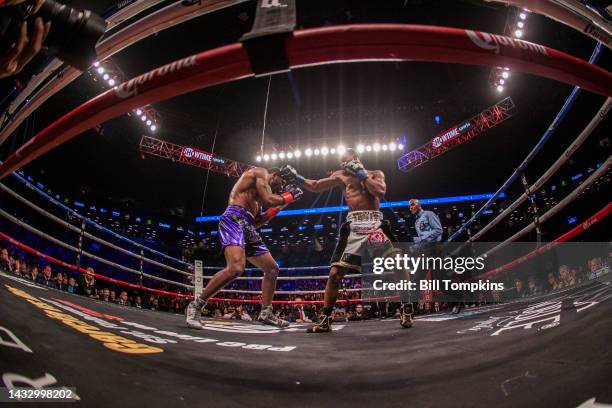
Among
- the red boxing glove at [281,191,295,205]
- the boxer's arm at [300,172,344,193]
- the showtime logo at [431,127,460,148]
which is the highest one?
the showtime logo at [431,127,460,148]

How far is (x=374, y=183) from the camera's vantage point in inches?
110

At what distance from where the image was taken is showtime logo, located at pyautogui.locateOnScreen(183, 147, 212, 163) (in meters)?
12.3

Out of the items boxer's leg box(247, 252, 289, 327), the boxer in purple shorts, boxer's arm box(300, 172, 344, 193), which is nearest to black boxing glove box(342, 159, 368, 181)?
boxer's arm box(300, 172, 344, 193)

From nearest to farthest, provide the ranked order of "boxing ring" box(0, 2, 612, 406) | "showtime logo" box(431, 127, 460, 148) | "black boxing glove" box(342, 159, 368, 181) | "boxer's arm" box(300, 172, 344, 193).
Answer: "boxing ring" box(0, 2, 612, 406) → "black boxing glove" box(342, 159, 368, 181) → "boxer's arm" box(300, 172, 344, 193) → "showtime logo" box(431, 127, 460, 148)

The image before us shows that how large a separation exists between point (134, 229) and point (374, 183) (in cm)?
2257

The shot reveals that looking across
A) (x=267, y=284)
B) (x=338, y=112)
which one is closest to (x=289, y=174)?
(x=267, y=284)

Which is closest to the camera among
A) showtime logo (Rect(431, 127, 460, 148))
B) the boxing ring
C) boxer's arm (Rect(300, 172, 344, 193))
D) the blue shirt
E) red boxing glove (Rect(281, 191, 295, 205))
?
the boxing ring

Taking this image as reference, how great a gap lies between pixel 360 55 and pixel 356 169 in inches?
75.4

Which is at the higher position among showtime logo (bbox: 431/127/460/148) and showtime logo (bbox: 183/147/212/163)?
showtime logo (bbox: 431/127/460/148)

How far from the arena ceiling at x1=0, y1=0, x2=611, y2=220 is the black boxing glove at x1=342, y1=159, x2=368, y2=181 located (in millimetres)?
5379

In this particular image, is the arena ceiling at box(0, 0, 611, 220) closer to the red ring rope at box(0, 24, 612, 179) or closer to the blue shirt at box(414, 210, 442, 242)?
the blue shirt at box(414, 210, 442, 242)

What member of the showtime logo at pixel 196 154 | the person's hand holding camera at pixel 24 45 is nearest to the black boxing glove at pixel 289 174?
the person's hand holding camera at pixel 24 45

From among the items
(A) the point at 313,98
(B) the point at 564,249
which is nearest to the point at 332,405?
(B) the point at 564,249

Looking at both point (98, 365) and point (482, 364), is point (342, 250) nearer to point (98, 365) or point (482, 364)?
point (482, 364)
